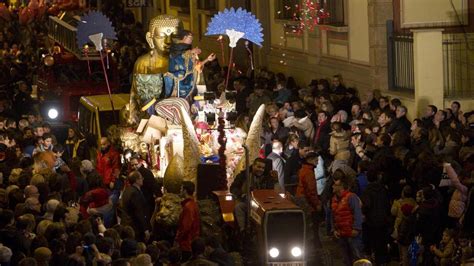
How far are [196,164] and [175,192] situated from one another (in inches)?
23.2

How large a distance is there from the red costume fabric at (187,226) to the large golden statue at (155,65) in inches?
212

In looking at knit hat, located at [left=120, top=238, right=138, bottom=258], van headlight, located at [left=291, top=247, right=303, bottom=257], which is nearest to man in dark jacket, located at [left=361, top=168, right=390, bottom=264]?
van headlight, located at [left=291, top=247, right=303, bottom=257]

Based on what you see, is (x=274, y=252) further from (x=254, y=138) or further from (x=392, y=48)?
(x=392, y=48)

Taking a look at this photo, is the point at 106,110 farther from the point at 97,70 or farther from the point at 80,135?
the point at 97,70

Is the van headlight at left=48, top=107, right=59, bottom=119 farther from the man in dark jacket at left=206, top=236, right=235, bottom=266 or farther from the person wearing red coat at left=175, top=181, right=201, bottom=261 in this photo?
the man in dark jacket at left=206, top=236, right=235, bottom=266

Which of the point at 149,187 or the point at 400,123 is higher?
the point at 400,123

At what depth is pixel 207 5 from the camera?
4425 centimetres

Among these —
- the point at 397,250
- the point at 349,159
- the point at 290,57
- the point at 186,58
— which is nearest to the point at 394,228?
the point at 397,250

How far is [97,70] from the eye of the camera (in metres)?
33.2

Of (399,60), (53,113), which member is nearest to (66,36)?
(53,113)

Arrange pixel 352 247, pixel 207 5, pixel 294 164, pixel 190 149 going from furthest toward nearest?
pixel 207 5 < pixel 294 164 < pixel 190 149 < pixel 352 247

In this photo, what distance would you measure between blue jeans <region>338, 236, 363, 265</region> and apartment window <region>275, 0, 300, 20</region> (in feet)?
51.5

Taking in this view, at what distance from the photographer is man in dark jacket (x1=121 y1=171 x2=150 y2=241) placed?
20.7 m

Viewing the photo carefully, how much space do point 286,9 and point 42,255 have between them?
2055 centimetres
